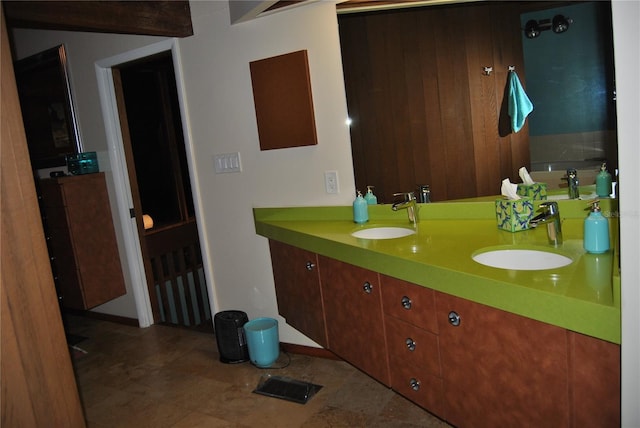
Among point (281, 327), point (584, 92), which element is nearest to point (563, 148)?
point (584, 92)

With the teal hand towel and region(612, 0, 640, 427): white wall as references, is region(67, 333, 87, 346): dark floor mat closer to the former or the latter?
the teal hand towel

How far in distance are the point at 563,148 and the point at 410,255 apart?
0.79m

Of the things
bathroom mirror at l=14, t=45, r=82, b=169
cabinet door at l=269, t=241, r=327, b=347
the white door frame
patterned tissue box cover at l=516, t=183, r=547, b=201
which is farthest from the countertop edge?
bathroom mirror at l=14, t=45, r=82, b=169

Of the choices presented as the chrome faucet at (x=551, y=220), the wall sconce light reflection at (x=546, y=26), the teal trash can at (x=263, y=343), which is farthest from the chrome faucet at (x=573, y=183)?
the teal trash can at (x=263, y=343)

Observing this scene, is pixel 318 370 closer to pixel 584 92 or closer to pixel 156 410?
pixel 156 410

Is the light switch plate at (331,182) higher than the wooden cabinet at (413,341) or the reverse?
higher

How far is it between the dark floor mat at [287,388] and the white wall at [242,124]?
348 mm

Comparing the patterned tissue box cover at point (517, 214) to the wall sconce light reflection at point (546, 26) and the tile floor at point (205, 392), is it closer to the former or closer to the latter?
the wall sconce light reflection at point (546, 26)

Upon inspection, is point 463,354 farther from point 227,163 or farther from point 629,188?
point 227,163

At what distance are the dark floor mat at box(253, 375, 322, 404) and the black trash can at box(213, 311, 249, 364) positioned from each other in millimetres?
273

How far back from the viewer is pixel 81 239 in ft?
11.5

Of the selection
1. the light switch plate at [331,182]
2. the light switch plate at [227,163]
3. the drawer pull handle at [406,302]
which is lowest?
the drawer pull handle at [406,302]

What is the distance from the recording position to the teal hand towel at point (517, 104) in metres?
1.90

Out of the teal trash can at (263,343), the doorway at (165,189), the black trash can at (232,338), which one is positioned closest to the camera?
the teal trash can at (263,343)
